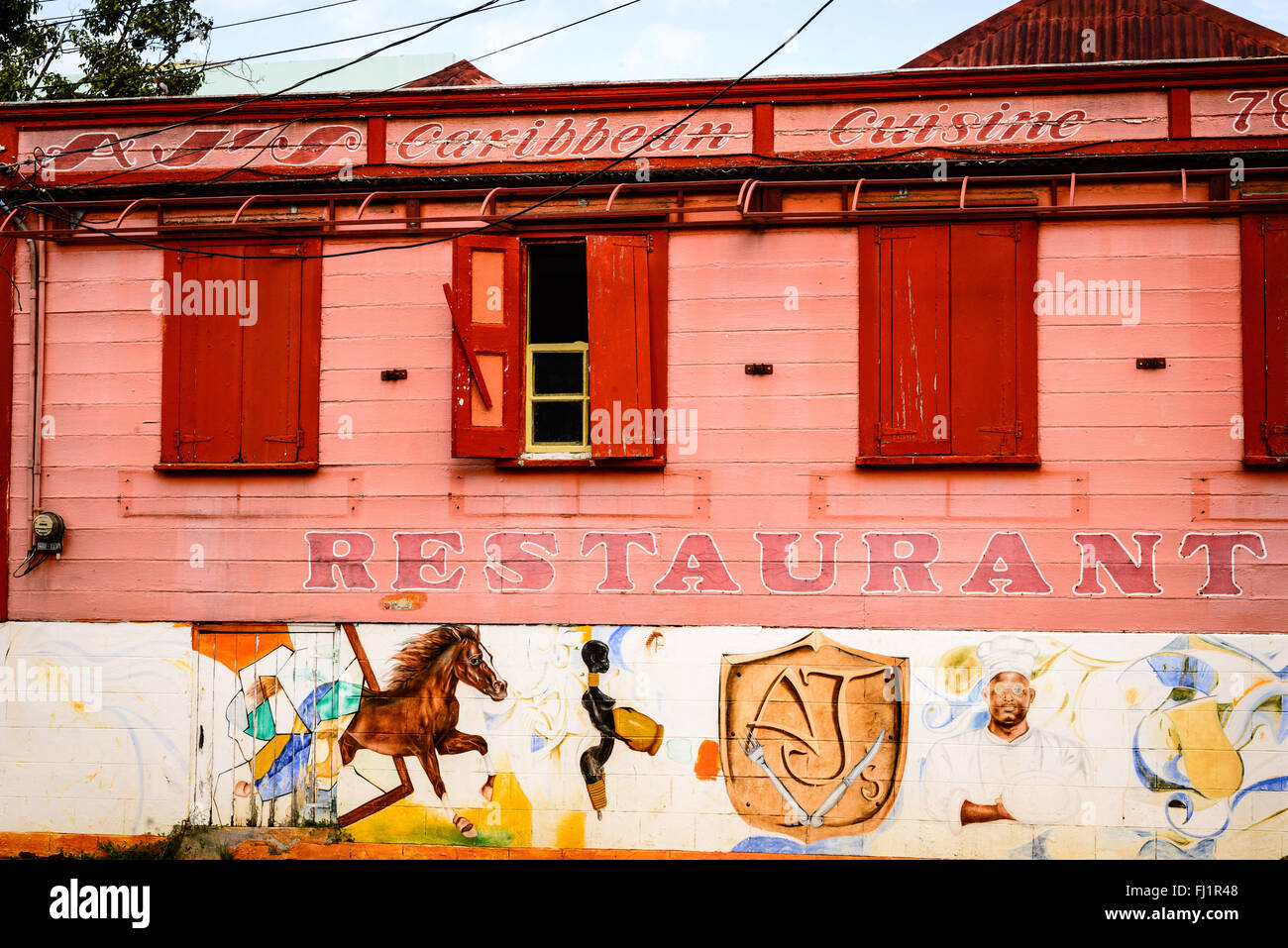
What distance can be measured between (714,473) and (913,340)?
1.84 meters

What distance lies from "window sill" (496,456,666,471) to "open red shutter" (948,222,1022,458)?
2.32 metres

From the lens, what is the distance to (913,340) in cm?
759

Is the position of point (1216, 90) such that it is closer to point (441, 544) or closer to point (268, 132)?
point (441, 544)

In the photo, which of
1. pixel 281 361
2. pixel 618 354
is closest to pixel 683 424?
pixel 618 354

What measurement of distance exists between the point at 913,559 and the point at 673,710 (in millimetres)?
2167

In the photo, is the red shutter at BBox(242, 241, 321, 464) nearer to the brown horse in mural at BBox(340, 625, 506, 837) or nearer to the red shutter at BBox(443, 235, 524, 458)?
the red shutter at BBox(443, 235, 524, 458)

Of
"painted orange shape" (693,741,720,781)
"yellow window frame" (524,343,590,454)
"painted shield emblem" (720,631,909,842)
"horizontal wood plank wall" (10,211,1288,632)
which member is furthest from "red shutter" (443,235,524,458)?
"painted orange shape" (693,741,720,781)

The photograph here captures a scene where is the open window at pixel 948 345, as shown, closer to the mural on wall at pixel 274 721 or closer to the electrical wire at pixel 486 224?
the electrical wire at pixel 486 224

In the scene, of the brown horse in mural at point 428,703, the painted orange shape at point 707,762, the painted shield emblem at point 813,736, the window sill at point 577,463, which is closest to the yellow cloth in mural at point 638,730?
the painted orange shape at point 707,762

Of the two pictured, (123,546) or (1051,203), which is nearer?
(1051,203)

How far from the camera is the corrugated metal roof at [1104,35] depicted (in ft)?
47.4

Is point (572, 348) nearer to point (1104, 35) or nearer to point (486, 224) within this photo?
point (486, 224)

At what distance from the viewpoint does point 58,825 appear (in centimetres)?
796
